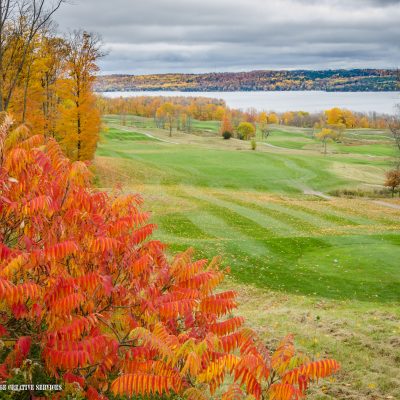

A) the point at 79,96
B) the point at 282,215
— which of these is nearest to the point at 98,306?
the point at 282,215

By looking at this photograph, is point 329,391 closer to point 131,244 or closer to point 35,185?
point 131,244

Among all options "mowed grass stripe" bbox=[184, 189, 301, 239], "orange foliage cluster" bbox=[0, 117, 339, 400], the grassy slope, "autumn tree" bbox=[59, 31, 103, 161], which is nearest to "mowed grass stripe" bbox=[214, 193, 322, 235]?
the grassy slope

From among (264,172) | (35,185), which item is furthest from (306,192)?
(35,185)

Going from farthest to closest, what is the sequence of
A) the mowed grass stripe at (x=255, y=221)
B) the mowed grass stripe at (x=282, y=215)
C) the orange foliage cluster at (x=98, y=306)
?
1. the mowed grass stripe at (x=282, y=215)
2. the mowed grass stripe at (x=255, y=221)
3. the orange foliage cluster at (x=98, y=306)

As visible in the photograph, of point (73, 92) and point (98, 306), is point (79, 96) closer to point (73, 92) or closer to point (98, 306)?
point (73, 92)

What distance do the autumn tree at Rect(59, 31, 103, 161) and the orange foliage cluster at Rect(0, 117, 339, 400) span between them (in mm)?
43756

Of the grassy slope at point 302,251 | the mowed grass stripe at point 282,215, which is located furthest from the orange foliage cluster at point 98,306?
the mowed grass stripe at point 282,215

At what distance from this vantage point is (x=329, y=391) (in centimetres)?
987

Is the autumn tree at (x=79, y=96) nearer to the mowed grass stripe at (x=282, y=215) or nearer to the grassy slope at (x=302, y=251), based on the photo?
the grassy slope at (x=302, y=251)

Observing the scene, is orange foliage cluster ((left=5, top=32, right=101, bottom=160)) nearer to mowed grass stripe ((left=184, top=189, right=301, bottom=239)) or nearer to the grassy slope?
the grassy slope

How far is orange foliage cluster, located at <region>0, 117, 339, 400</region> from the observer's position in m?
5.79

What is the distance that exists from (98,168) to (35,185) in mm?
54006

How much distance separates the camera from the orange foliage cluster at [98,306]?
5789mm

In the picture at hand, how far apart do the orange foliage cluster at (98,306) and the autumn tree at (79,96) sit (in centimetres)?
4376
